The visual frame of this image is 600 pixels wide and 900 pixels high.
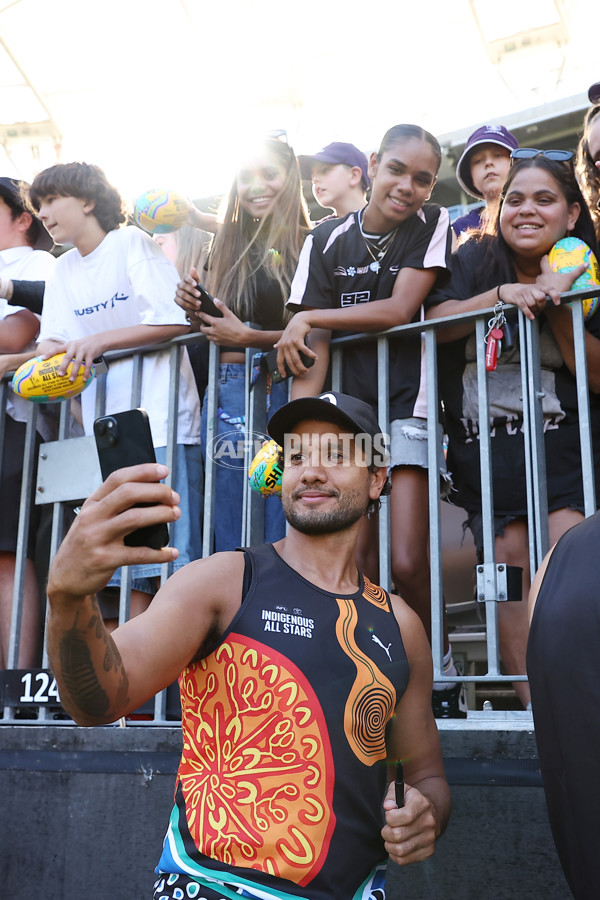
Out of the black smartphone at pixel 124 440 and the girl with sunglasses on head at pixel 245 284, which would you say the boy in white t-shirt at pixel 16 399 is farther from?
the black smartphone at pixel 124 440

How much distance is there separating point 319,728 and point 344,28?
22.6 ft

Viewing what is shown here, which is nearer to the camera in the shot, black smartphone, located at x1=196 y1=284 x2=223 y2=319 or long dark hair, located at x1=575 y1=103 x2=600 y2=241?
long dark hair, located at x1=575 y1=103 x2=600 y2=241

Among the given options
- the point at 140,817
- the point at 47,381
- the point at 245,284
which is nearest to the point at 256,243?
the point at 245,284

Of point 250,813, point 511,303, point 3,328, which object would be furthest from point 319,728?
point 3,328

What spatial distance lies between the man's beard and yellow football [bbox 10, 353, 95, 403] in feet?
4.98

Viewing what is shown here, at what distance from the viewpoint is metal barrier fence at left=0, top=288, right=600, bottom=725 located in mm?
3260

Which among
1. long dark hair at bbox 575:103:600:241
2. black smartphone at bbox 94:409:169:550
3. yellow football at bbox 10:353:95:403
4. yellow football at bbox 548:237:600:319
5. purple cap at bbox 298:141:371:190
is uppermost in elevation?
purple cap at bbox 298:141:371:190

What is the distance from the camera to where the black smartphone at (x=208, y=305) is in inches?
155

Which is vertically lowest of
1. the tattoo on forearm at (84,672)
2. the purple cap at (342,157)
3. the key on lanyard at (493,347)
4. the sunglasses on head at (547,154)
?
the tattoo on forearm at (84,672)

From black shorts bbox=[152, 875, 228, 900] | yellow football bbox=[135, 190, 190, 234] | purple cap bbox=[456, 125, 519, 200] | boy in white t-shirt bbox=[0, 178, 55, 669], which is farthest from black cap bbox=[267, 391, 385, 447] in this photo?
purple cap bbox=[456, 125, 519, 200]

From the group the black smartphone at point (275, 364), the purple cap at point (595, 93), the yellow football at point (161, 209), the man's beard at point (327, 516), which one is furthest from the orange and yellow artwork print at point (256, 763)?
the purple cap at point (595, 93)

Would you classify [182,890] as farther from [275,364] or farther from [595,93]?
[595,93]

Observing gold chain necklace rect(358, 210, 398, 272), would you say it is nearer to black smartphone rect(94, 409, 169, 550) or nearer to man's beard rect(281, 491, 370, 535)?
man's beard rect(281, 491, 370, 535)

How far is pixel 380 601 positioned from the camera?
9.16 feet
